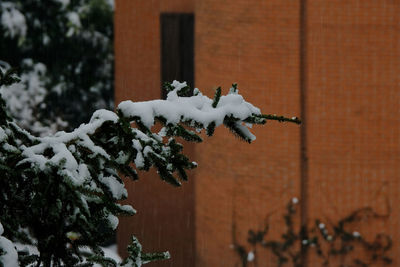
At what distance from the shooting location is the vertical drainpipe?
32.7 feet

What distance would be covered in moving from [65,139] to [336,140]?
22.7 feet

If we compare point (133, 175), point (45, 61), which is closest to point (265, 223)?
point (133, 175)

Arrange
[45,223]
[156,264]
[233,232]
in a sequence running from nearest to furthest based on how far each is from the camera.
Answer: [45,223]
[233,232]
[156,264]

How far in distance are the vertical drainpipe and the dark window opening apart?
10.4ft

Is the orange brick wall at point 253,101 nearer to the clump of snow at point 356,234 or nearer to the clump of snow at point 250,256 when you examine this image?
the clump of snow at point 250,256

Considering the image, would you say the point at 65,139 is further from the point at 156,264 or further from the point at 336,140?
the point at 156,264

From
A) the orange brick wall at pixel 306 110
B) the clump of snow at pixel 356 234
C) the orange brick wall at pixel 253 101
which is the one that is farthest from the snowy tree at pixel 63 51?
the clump of snow at pixel 356 234

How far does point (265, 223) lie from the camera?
10.4 m

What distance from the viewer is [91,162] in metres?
3.36

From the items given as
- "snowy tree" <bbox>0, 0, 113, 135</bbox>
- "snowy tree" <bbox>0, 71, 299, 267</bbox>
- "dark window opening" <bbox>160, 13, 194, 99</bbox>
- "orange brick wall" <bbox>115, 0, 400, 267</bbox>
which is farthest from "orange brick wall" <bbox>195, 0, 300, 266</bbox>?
"snowy tree" <bbox>0, 71, 299, 267</bbox>

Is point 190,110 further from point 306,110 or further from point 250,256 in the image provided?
point 250,256

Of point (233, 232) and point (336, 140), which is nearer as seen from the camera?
point (336, 140)

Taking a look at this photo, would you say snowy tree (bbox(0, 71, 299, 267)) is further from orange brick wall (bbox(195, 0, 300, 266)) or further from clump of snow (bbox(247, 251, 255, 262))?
clump of snow (bbox(247, 251, 255, 262))

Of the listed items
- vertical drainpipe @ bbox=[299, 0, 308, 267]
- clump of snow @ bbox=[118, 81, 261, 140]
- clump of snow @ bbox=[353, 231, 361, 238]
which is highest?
clump of snow @ bbox=[118, 81, 261, 140]
